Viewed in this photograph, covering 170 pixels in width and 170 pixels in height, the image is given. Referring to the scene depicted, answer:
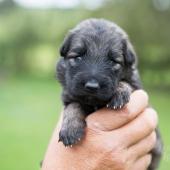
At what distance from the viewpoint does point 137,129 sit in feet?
16.7

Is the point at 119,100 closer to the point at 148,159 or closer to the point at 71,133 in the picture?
the point at 71,133

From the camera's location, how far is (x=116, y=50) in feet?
16.4

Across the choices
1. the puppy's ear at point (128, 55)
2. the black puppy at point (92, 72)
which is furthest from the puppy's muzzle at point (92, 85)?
the puppy's ear at point (128, 55)

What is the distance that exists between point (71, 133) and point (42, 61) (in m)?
32.0

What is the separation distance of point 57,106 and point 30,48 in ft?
36.8

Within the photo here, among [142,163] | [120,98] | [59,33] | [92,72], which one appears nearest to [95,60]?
[92,72]

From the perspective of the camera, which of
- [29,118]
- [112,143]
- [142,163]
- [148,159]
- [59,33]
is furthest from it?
[59,33]

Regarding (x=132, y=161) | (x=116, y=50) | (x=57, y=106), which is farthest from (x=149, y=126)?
(x=57, y=106)

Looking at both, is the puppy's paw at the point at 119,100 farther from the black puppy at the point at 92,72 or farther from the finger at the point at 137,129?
the finger at the point at 137,129

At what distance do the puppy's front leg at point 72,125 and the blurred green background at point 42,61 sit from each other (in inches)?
286

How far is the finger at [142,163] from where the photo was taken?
5238 millimetres

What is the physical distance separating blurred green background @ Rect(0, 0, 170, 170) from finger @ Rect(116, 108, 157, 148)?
7.09m

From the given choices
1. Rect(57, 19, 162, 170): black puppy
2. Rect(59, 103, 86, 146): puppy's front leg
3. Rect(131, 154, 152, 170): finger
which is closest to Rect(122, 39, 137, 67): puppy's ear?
Rect(57, 19, 162, 170): black puppy

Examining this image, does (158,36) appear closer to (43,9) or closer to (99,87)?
(43,9)
